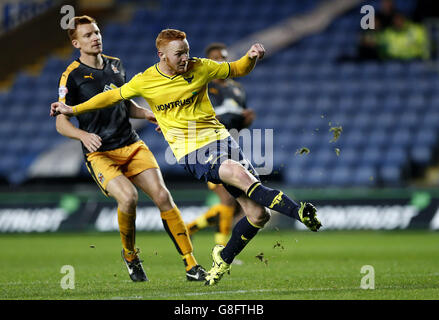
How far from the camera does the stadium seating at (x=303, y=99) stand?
1752 cm

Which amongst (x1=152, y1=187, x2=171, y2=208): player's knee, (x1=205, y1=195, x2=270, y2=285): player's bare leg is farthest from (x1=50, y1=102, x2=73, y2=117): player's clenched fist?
(x1=205, y1=195, x2=270, y2=285): player's bare leg

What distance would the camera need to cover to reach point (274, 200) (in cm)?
626

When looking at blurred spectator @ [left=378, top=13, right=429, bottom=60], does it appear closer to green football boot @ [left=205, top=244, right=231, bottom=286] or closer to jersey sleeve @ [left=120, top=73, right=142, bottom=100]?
green football boot @ [left=205, top=244, right=231, bottom=286]

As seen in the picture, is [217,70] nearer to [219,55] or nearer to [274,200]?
[274,200]

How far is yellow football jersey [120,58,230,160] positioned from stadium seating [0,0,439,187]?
9153 millimetres

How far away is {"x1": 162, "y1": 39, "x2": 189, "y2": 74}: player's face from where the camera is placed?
6598 mm

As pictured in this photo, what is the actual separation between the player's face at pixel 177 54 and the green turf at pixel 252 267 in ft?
5.97

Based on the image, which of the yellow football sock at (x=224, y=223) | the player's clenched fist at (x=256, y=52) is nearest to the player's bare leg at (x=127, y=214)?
the player's clenched fist at (x=256, y=52)

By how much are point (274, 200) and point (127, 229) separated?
1.75m

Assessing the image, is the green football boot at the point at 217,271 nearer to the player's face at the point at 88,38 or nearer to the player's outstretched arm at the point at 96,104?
the player's outstretched arm at the point at 96,104

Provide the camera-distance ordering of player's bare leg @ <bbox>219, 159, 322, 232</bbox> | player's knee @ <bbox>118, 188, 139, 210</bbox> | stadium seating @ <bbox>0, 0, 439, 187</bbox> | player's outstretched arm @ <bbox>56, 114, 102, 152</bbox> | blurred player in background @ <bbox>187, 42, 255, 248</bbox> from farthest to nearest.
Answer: stadium seating @ <bbox>0, 0, 439, 187</bbox> < blurred player in background @ <bbox>187, 42, 255, 248</bbox> < player's knee @ <bbox>118, 188, 139, 210</bbox> < player's outstretched arm @ <bbox>56, 114, 102, 152</bbox> < player's bare leg @ <bbox>219, 159, 322, 232</bbox>

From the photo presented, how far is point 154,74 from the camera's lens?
6723 millimetres
